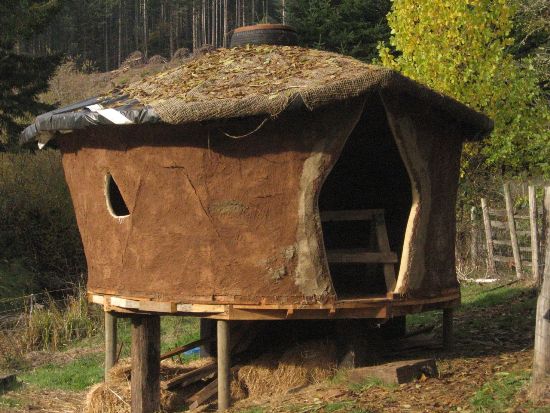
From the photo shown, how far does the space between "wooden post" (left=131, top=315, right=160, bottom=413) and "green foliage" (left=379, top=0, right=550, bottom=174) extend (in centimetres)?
853

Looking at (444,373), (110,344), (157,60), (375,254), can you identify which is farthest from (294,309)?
(157,60)

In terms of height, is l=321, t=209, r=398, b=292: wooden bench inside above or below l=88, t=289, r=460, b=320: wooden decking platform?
above

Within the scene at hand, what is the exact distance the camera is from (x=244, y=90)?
7.90 meters

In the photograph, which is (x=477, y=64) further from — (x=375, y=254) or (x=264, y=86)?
(x=264, y=86)

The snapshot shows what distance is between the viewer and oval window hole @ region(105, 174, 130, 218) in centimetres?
898

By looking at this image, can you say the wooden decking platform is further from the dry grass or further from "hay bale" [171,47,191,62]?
"hay bale" [171,47,191,62]

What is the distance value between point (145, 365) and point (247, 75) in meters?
3.26

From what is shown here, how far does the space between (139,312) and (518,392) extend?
393cm

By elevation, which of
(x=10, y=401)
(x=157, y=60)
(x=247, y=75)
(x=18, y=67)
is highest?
(x=157, y=60)

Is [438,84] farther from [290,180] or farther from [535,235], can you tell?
[290,180]

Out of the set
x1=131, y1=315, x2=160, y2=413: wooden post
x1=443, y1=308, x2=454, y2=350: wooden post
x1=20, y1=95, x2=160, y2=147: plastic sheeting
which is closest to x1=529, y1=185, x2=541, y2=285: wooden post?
x1=443, y1=308, x2=454, y2=350: wooden post

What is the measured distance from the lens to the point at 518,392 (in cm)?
689

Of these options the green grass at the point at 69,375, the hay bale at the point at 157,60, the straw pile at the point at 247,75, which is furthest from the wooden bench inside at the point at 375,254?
the hay bale at the point at 157,60

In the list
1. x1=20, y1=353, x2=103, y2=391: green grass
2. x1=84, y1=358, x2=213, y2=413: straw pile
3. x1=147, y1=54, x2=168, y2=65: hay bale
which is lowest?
x1=20, y1=353, x2=103, y2=391: green grass
